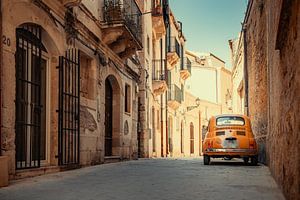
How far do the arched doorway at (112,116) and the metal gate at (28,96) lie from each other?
7.07 meters

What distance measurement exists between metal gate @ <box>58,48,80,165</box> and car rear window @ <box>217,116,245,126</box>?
5416mm

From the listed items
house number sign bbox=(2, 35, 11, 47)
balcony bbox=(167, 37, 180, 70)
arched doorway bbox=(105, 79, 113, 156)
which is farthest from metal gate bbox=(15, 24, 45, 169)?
balcony bbox=(167, 37, 180, 70)

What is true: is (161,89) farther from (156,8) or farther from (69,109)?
(69,109)

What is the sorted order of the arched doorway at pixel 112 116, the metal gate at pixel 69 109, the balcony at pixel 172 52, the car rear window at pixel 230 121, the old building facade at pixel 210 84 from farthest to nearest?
the old building facade at pixel 210 84 < the balcony at pixel 172 52 < the arched doorway at pixel 112 116 < the car rear window at pixel 230 121 < the metal gate at pixel 69 109

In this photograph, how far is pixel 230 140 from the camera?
1466 cm

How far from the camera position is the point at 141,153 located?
23312mm

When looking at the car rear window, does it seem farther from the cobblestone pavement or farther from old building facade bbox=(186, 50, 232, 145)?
old building facade bbox=(186, 50, 232, 145)

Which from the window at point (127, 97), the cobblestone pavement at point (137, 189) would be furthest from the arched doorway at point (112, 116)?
the cobblestone pavement at point (137, 189)

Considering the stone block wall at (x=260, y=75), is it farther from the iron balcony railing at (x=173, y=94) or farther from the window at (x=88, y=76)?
the iron balcony railing at (x=173, y=94)

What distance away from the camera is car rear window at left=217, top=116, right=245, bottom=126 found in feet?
50.0

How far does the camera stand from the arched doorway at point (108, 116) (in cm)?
1720

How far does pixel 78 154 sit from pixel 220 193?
6.44 metres

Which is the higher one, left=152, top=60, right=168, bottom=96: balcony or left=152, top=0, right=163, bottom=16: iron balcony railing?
left=152, top=0, right=163, bottom=16: iron balcony railing

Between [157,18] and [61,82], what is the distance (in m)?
17.3
